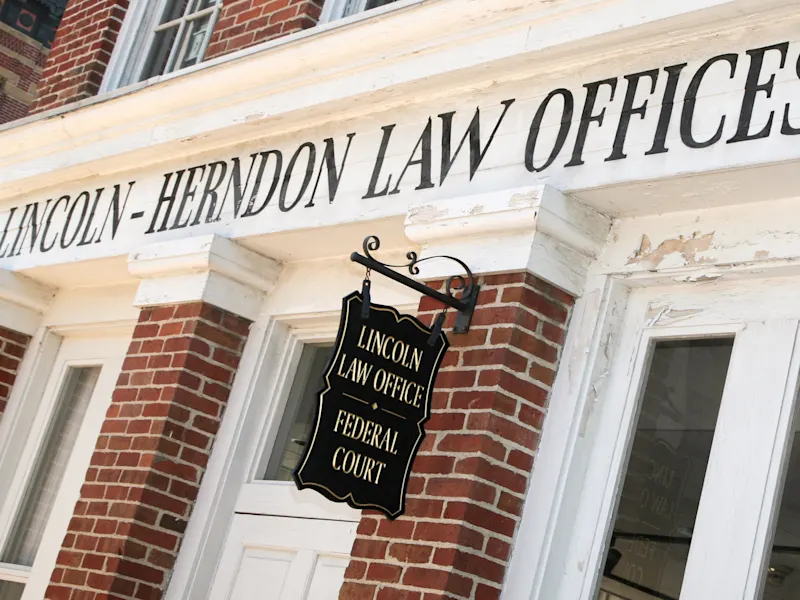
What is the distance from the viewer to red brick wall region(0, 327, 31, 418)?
8.16 m

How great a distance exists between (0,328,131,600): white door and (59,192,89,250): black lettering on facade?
0.63 metres

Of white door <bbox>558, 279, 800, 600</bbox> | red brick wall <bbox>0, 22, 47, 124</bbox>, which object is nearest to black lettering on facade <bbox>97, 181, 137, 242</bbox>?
white door <bbox>558, 279, 800, 600</bbox>

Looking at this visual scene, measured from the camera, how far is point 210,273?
21.1ft

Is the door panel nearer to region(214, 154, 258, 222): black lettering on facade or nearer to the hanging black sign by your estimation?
the hanging black sign

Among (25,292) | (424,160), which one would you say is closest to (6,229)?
(25,292)

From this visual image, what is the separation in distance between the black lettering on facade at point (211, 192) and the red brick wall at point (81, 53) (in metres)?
2.11

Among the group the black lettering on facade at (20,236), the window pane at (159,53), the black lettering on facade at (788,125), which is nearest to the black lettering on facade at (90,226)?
the black lettering on facade at (20,236)

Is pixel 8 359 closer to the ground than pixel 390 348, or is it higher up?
higher up

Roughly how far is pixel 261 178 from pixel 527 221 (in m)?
2.03

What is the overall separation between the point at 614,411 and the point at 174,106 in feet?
10.7

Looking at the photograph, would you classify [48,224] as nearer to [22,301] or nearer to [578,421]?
[22,301]

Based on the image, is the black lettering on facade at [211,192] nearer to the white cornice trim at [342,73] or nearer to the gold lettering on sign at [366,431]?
the white cornice trim at [342,73]

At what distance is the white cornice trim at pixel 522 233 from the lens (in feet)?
15.8

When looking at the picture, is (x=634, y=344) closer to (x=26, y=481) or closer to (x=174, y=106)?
(x=174, y=106)
